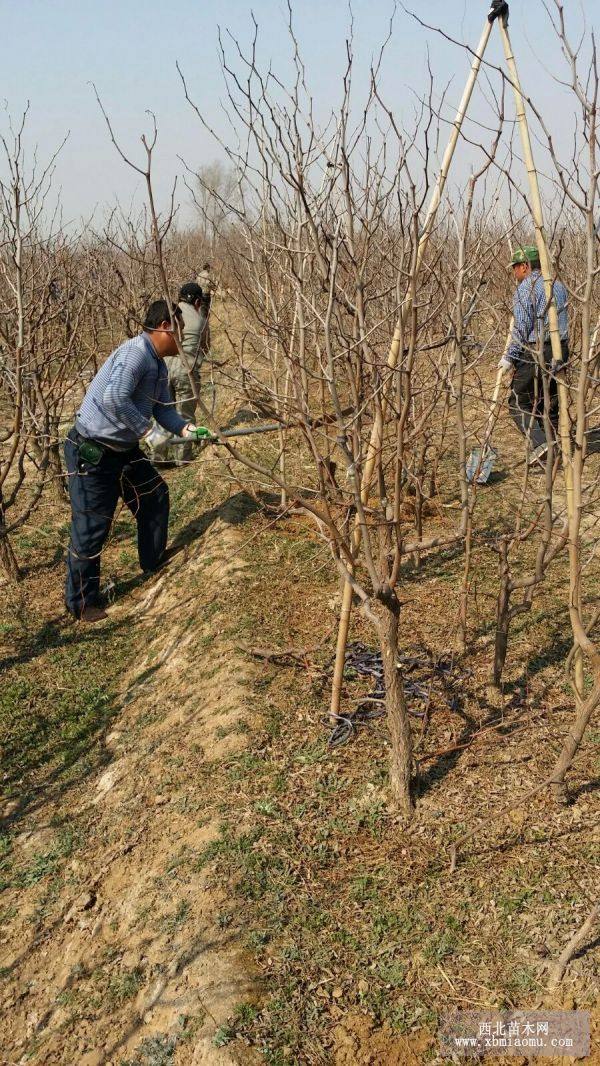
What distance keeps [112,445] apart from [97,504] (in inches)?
14.4

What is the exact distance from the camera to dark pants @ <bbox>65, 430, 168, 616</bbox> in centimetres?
457

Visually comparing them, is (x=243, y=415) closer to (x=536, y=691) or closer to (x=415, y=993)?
(x=536, y=691)

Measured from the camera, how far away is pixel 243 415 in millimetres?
8258

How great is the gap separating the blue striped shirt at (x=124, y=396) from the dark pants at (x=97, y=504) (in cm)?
14

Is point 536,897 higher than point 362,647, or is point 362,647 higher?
point 362,647

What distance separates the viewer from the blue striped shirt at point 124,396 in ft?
14.3

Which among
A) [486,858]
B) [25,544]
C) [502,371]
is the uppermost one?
[502,371]

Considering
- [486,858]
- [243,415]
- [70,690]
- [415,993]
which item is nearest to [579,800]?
[486,858]

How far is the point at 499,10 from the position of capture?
2.85 m

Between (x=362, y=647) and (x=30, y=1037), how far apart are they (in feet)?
6.46

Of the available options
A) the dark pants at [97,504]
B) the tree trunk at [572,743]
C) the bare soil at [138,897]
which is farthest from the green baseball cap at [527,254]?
the tree trunk at [572,743]

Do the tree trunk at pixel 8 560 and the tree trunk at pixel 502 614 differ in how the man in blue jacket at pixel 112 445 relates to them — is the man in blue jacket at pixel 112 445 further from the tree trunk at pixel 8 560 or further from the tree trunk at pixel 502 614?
the tree trunk at pixel 502 614

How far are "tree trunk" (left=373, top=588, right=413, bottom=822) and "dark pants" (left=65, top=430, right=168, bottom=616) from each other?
2.35m

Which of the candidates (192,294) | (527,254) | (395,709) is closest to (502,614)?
(395,709)
